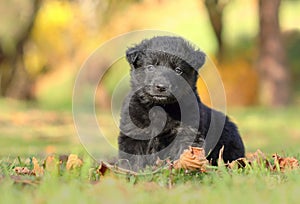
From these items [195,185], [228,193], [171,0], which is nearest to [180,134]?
[195,185]

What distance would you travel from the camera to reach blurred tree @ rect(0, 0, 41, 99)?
27266 millimetres

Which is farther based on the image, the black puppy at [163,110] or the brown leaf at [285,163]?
the black puppy at [163,110]

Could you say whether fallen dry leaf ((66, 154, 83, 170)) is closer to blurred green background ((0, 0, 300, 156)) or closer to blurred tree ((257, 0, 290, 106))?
blurred green background ((0, 0, 300, 156))

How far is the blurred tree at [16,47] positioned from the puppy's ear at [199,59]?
20362mm

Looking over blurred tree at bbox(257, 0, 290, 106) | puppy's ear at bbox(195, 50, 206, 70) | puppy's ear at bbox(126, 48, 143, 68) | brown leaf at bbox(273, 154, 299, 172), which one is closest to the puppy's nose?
puppy's ear at bbox(126, 48, 143, 68)

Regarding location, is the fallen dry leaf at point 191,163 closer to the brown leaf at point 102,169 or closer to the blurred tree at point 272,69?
the brown leaf at point 102,169

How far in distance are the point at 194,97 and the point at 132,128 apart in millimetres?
681

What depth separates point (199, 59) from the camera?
7008 millimetres

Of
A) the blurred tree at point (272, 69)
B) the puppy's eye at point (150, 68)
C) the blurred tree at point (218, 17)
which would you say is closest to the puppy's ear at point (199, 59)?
the puppy's eye at point (150, 68)

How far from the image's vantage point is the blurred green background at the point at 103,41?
72.9 ft

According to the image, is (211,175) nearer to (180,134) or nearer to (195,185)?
(195,185)

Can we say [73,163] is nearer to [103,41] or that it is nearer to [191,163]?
[191,163]

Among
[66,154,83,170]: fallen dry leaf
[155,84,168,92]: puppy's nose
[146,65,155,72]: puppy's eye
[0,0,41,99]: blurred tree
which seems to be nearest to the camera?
[66,154,83,170]: fallen dry leaf

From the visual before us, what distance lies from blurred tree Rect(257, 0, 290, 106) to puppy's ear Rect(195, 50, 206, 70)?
49.5ft
